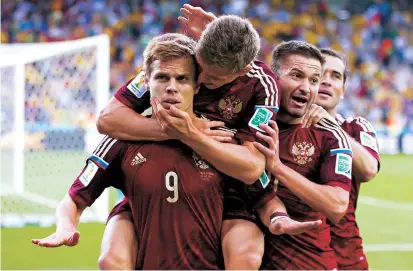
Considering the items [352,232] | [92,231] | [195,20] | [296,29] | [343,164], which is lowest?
[92,231]

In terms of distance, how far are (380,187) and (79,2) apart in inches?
629

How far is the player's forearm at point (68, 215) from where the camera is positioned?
11.1 feet

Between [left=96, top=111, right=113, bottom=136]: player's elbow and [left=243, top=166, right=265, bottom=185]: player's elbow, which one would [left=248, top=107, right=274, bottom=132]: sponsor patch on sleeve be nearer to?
[left=243, top=166, right=265, bottom=185]: player's elbow

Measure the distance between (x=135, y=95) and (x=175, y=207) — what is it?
0.67m

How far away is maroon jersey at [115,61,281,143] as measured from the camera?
11.7ft

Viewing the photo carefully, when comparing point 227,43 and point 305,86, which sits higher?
point 227,43

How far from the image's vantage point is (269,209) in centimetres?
354

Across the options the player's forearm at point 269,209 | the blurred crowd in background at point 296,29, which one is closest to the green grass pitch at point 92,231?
the player's forearm at point 269,209

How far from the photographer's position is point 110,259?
11.1ft

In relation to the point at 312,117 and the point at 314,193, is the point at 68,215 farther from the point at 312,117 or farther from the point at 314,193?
the point at 312,117

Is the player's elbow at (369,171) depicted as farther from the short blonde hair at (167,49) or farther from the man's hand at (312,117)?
the short blonde hair at (167,49)

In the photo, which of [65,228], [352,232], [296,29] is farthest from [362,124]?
[296,29]

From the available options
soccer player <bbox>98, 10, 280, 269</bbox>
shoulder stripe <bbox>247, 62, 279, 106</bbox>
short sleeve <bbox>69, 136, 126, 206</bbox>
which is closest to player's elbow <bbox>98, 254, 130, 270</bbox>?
soccer player <bbox>98, 10, 280, 269</bbox>

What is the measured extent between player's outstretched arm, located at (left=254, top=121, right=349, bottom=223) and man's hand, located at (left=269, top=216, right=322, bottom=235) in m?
0.23
